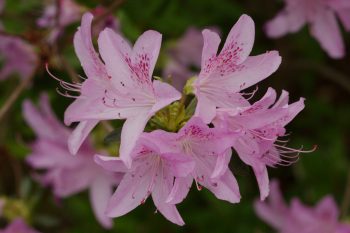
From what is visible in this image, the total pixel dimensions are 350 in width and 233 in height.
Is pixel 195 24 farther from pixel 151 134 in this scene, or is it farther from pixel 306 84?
pixel 151 134

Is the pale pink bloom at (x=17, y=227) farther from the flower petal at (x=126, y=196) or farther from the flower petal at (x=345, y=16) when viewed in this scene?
the flower petal at (x=345, y=16)

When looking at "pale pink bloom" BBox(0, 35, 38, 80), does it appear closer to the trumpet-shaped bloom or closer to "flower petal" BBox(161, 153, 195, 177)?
the trumpet-shaped bloom

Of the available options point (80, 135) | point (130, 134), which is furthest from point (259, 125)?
point (80, 135)

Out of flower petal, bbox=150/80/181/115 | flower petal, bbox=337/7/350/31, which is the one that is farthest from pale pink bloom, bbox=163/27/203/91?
flower petal, bbox=150/80/181/115

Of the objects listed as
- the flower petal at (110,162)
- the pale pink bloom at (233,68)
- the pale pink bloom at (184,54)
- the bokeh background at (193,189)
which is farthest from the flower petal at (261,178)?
the pale pink bloom at (184,54)

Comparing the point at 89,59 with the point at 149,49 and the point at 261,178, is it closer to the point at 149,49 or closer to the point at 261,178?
the point at 149,49

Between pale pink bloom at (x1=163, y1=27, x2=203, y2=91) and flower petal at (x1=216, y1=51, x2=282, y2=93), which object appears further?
pale pink bloom at (x1=163, y1=27, x2=203, y2=91)
